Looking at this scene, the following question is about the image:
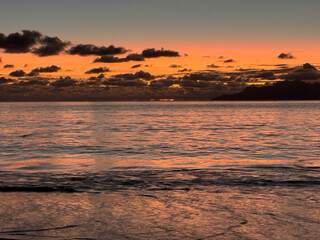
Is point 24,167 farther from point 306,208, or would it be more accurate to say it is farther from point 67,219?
point 306,208

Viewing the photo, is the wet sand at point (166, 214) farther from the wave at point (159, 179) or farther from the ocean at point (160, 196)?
the wave at point (159, 179)

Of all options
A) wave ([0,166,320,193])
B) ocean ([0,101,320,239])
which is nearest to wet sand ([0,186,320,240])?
ocean ([0,101,320,239])

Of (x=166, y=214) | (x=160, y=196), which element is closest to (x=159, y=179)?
(x=160, y=196)

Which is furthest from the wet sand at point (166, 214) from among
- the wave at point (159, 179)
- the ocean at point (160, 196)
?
the wave at point (159, 179)

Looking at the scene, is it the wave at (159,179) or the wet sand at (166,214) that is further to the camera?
the wave at (159,179)

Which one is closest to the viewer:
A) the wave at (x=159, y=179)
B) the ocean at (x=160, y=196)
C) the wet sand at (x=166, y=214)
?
the wet sand at (x=166, y=214)

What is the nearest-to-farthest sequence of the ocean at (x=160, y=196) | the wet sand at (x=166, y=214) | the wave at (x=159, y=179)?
the wet sand at (x=166, y=214), the ocean at (x=160, y=196), the wave at (x=159, y=179)

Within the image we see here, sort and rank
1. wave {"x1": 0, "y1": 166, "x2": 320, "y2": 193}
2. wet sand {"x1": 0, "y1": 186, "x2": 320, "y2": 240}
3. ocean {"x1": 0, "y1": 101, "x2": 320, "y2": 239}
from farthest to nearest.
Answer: wave {"x1": 0, "y1": 166, "x2": 320, "y2": 193}, ocean {"x1": 0, "y1": 101, "x2": 320, "y2": 239}, wet sand {"x1": 0, "y1": 186, "x2": 320, "y2": 240}

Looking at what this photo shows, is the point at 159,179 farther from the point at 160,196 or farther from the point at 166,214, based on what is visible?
the point at 166,214

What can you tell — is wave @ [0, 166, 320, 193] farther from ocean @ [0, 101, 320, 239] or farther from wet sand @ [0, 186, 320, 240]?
wet sand @ [0, 186, 320, 240]

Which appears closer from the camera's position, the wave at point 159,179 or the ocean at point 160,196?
the ocean at point 160,196

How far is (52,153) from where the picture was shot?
84.1ft

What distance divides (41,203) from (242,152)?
1673cm

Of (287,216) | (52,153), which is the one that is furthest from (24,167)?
(287,216)
